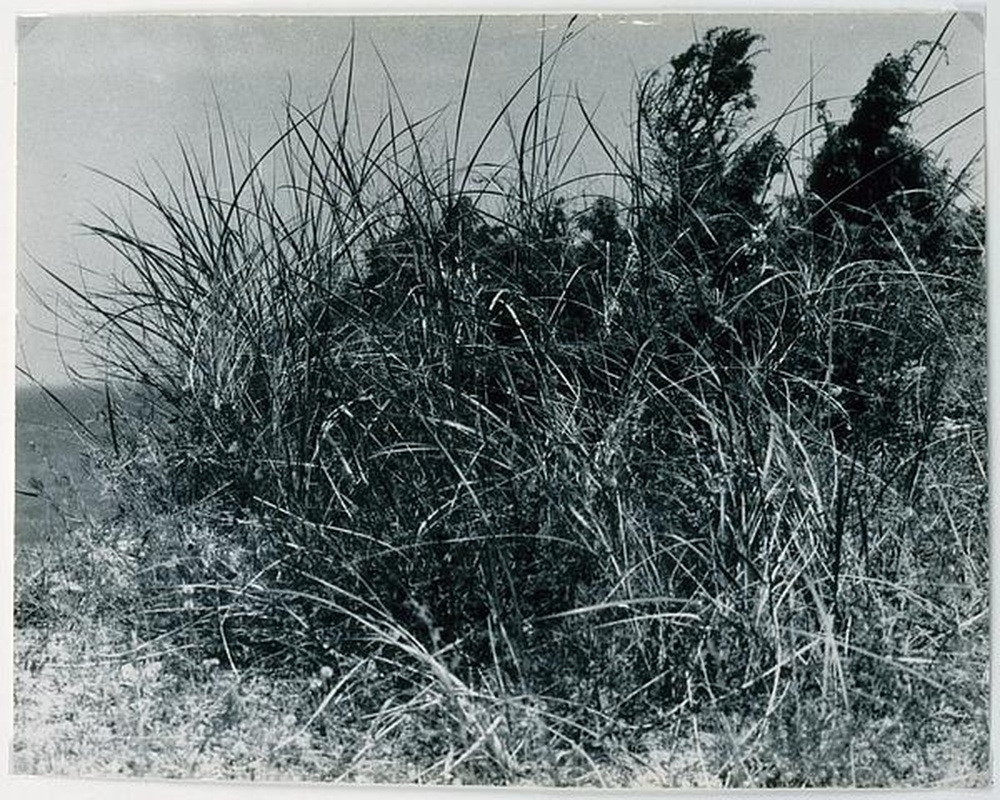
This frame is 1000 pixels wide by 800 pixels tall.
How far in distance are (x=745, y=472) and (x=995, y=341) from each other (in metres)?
0.45

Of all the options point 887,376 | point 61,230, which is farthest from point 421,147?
point 887,376

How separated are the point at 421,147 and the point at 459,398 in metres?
0.41

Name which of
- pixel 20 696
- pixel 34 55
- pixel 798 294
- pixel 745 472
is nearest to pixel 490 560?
pixel 745 472

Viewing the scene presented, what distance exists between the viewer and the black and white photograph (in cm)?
203

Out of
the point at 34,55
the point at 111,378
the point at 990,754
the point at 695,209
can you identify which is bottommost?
the point at 990,754

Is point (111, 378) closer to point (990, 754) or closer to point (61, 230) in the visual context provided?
point (61, 230)

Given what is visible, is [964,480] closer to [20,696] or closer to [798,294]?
[798,294]

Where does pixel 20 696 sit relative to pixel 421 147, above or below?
below

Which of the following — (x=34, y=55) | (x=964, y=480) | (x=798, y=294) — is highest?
(x=34, y=55)

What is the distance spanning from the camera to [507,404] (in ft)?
6.77

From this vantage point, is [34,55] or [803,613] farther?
[34,55]

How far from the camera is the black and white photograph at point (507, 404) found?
2029 mm

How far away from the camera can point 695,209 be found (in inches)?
81.4

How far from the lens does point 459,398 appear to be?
2.06m
